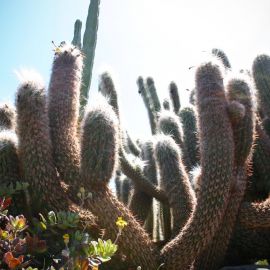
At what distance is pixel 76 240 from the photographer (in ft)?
7.83

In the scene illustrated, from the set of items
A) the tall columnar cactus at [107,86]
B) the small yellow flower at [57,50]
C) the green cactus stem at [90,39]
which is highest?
the green cactus stem at [90,39]

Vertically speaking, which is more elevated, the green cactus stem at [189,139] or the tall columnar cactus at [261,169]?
the green cactus stem at [189,139]

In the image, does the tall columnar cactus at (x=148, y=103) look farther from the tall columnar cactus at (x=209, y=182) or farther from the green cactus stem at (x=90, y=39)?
the tall columnar cactus at (x=209, y=182)

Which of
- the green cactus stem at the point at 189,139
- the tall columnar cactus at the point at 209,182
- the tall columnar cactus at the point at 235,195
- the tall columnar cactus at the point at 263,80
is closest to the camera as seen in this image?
the tall columnar cactus at the point at 209,182

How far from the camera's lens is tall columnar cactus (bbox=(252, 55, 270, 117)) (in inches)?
197

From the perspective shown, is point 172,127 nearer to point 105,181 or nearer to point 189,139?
point 189,139

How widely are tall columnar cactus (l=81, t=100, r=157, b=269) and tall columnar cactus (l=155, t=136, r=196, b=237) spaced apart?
636 millimetres

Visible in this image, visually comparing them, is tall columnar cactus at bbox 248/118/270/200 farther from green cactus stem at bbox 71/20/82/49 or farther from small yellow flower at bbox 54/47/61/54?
green cactus stem at bbox 71/20/82/49

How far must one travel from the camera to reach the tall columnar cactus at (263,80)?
502 cm

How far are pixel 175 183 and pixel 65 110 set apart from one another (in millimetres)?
1239

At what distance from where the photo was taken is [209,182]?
3309mm

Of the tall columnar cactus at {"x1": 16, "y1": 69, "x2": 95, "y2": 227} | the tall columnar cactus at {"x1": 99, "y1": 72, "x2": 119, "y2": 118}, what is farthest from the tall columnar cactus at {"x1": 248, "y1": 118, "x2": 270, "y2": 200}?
the tall columnar cactus at {"x1": 16, "y1": 69, "x2": 95, "y2": 227}

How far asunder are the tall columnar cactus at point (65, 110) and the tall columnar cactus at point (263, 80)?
238 centimetres

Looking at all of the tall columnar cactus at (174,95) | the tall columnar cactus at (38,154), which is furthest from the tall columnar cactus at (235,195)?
the tall columnar cactus at (174,95)
